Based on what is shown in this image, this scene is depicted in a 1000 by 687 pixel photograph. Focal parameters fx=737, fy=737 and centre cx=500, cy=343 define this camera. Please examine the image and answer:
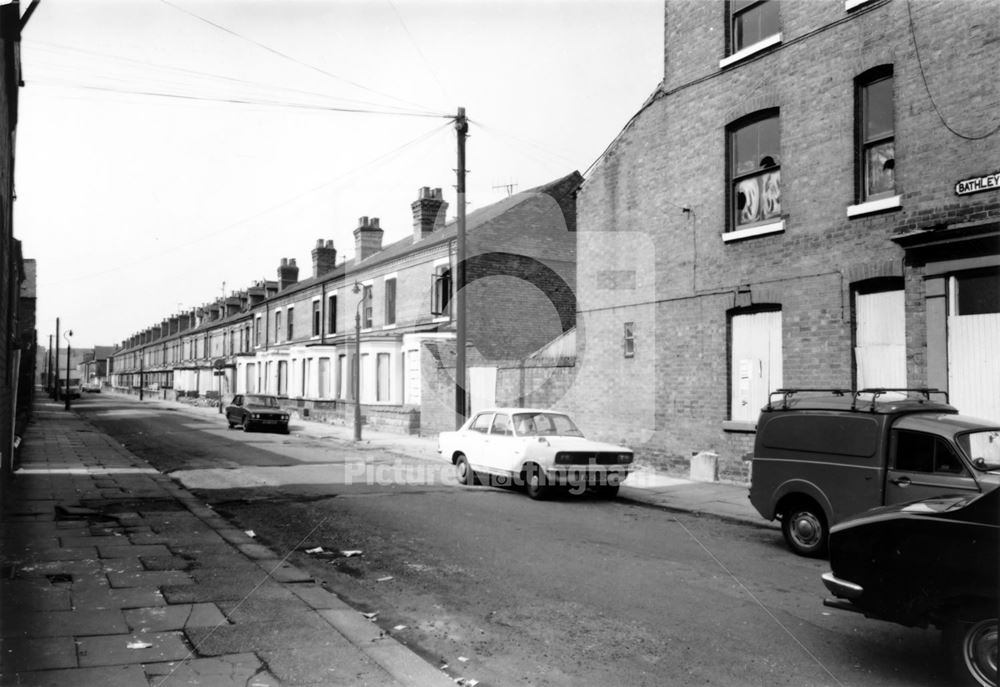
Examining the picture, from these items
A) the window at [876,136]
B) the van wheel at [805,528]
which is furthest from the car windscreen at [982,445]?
the window at [876,136]

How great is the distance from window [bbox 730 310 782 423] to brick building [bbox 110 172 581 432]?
39.6 feet

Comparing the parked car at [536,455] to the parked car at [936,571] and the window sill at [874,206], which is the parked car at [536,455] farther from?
the parked car at [936,571]

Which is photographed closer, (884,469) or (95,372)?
(884,469)

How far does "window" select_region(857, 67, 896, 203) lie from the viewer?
38.5ft

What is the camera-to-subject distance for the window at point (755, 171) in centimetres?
1360

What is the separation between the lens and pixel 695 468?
47.2ft

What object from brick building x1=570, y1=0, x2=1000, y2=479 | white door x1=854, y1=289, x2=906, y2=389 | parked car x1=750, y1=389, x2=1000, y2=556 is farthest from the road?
brick building x1=570, y1=0, x2=1000, y2=479

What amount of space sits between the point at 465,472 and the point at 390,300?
1824 centimetres

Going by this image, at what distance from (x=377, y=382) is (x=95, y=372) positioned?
13834 centimetres

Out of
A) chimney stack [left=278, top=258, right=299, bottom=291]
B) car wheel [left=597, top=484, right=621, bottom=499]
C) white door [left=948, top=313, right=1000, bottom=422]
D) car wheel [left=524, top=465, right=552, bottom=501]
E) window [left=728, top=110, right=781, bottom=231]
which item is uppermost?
chimney stack [left=278, top=258, right=299, bottom=291]

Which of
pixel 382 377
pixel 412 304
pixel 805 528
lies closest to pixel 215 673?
pixel 805 528

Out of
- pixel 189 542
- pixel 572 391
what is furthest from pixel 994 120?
pixel 189 542

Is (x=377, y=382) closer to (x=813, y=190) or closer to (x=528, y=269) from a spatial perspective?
(x=528, y=269)

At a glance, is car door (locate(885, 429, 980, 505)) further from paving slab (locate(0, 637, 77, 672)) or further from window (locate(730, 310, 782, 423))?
paving slab (locate(0, 637, 77, 672))
